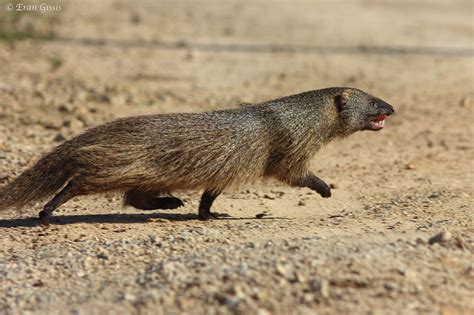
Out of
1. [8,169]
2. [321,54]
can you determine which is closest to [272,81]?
[321,54]

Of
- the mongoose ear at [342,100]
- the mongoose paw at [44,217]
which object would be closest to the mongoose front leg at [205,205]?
the mongoose paw at [44,217]

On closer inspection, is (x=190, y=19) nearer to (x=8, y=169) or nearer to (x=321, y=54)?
(x=321, y=54)

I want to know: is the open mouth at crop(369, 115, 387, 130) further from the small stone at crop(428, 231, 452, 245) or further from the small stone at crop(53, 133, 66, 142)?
the small stone at crop(53, 133, 66, 142)

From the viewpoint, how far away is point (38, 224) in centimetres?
644

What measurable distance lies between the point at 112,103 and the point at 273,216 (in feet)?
13.8

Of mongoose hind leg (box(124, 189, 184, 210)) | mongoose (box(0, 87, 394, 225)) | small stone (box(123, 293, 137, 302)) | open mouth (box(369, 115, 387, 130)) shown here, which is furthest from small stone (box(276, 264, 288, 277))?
open mouth (box(369, 115, 387, 130))

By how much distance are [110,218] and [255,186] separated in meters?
1.50

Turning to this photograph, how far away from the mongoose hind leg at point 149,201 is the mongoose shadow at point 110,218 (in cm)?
9

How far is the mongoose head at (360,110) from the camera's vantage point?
23.3 feet

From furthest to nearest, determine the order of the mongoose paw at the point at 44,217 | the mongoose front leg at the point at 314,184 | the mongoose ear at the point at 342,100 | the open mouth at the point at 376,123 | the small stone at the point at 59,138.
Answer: the small stone at the point at 59,138, the open mouth at the point at 376,123, the mongoose ear at the point at 342,100, the mongoose front leg at the point at 314,184, the mongoose paw at the point at 44,217

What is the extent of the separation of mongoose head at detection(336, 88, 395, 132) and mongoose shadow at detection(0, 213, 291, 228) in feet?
3.53

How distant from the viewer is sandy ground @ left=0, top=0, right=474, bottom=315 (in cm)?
470

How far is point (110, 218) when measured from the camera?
22.0 feet

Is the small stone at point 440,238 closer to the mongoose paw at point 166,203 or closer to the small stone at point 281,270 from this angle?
the small stone at point 281,270
